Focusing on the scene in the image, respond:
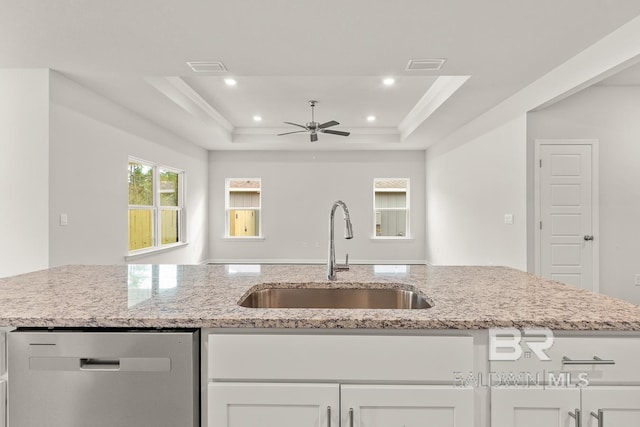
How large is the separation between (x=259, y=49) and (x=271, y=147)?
14.8 feet

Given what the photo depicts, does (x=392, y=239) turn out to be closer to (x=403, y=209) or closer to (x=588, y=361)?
(x=403, y=209)

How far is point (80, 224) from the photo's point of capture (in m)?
3.81

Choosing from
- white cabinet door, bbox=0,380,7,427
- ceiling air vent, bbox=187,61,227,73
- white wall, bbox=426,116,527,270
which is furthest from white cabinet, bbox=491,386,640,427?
white wall, bbox=426,116,527,270

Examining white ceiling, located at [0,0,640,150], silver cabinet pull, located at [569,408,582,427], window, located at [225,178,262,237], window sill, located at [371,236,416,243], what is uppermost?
white ceiling, located at [0,0,640,150]

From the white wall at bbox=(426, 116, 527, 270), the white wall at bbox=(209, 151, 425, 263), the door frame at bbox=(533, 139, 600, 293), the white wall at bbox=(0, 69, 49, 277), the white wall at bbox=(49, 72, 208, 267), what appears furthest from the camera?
the white wall at bbox=(209, 151, 425, 263)

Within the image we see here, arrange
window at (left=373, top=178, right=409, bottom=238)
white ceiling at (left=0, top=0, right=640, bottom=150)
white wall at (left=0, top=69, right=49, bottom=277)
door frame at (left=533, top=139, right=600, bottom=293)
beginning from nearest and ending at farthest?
white ceiling at (left=0, top=0, right=640, bottom=150) → white wall at (left=0, top=69, right=49, bottom=277) → door frame at (left=533, top=139, right=600, bottom=293) → window at (left=373, top=178, right=409, bottom=238)

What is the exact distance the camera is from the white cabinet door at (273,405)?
Answer: 1.03 metres

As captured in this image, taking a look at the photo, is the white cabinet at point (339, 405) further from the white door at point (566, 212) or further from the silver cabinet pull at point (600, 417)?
the white door at point (566, 212)

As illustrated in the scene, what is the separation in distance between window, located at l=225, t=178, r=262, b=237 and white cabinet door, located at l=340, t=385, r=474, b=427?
7269 mm

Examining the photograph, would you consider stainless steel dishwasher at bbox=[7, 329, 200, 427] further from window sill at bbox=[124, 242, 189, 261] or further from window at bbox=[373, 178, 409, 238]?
window at bbox=[373, 178, 409, 238]

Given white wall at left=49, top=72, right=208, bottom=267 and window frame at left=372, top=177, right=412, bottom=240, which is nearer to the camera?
white wall at left=49, top=72, right=208, bottom=267

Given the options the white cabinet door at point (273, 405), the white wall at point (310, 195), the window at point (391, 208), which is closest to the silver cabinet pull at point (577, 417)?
the white cabinet door at point (273, 405)

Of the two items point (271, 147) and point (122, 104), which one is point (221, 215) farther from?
point (122, 104)

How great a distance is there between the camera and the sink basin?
5.29ft
